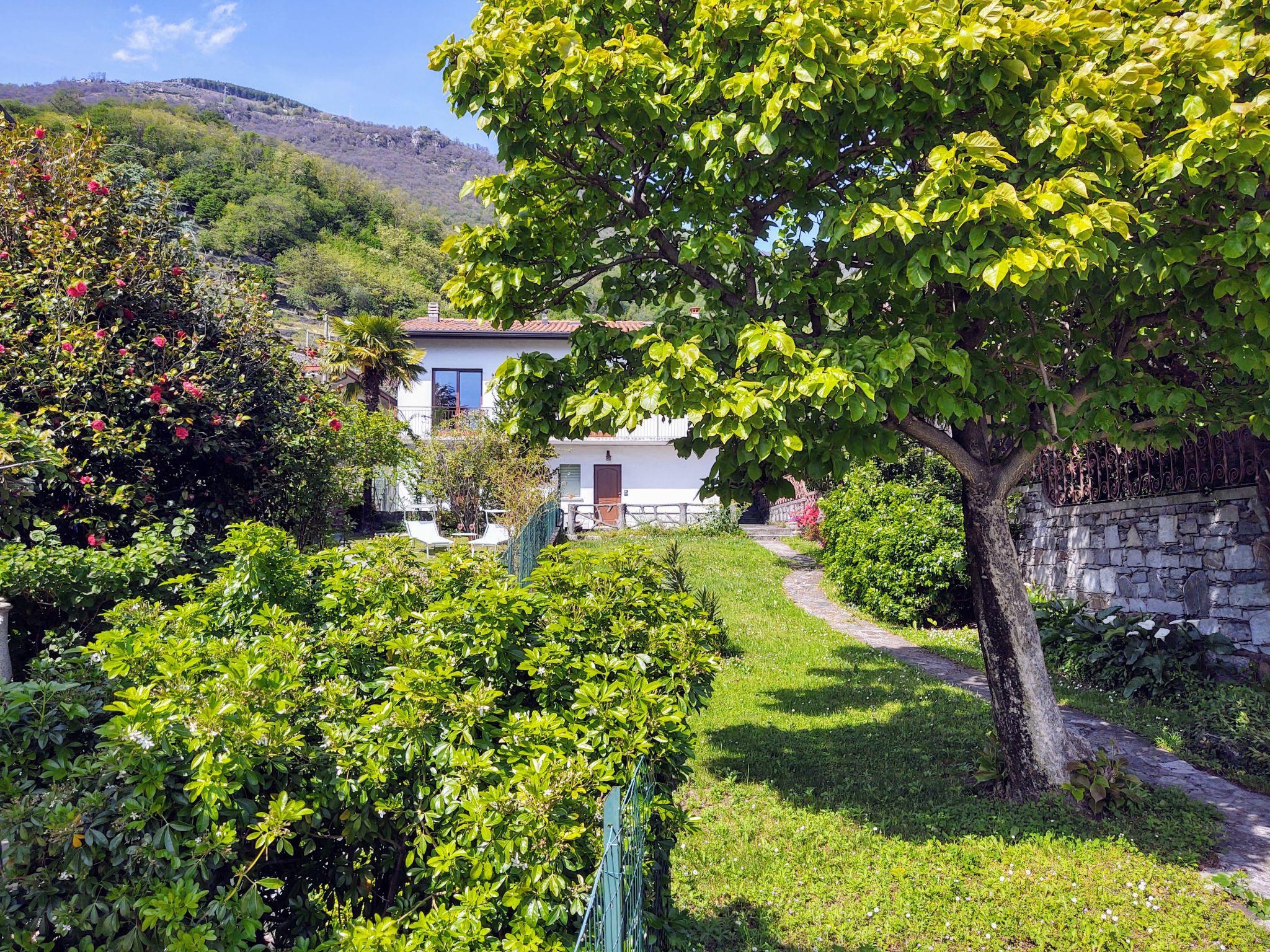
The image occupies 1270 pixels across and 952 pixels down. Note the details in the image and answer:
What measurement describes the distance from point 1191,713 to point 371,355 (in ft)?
65.3

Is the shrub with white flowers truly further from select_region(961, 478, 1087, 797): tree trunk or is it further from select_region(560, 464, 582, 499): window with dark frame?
select_region(560, 464, 582, 499): window with dark frame

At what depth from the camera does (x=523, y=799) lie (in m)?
2.46

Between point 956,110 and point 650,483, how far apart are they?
24775 millimetres

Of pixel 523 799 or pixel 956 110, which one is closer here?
pixel 523 799

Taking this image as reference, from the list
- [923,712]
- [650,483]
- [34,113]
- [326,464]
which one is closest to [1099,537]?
[923,712]

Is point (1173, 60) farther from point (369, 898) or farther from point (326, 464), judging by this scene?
point (326, 464)

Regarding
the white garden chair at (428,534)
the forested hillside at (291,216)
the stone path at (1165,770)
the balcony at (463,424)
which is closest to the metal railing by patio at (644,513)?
the balcony at (463,424)

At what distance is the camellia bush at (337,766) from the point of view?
232 cm

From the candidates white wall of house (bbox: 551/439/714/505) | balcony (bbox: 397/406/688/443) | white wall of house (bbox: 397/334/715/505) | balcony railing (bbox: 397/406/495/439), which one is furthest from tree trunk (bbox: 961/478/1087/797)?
white wall of house (bbox: 551/439/714/505)

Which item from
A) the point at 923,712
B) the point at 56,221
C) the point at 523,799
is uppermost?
the point at 56,221

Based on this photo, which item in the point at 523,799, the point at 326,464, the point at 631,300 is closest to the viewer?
the point at 523,799

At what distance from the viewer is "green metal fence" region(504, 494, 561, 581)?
895cm

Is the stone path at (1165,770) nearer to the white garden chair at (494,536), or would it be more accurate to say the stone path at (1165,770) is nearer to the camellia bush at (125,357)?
the white garden chair at (494,536)

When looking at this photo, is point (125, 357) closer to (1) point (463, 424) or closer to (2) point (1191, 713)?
(2) point (1191, 713)
